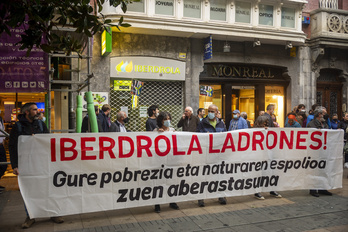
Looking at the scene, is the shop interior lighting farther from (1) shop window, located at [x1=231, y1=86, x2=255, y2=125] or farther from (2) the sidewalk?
(2) the sidewalk

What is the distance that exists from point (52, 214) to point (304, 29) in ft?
43.5

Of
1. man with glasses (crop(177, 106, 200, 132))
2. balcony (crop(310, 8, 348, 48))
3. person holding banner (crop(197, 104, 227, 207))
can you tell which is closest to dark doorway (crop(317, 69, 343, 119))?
balcony (crop(310, 8, 348, 48))

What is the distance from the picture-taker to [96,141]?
5.55 m

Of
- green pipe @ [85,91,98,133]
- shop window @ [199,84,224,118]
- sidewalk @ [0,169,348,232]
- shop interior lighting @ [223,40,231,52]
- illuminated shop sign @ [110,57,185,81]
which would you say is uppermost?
shop interior lighting @ [223,40,231,52]

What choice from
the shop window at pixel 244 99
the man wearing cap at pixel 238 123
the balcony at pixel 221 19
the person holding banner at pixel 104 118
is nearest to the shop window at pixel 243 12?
the balcony at pixel 221 19

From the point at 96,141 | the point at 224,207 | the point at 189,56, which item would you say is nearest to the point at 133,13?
the point at 189,56

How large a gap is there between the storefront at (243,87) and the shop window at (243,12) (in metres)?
1.85

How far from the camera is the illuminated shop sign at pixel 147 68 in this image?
37.9 ft

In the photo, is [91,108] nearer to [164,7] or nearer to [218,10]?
[164,7]

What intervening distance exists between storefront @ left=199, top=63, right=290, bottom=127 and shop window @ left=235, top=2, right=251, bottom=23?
185 centimetres

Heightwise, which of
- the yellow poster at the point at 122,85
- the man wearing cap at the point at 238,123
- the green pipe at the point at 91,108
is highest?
the yellow poster at the point at 122,85

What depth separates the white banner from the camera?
17.2 feet

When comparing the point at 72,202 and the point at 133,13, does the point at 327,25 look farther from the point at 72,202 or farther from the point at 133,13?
the point at 72,202

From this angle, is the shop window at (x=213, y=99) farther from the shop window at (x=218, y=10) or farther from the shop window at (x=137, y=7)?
the shop window at (x=137, y=7)
